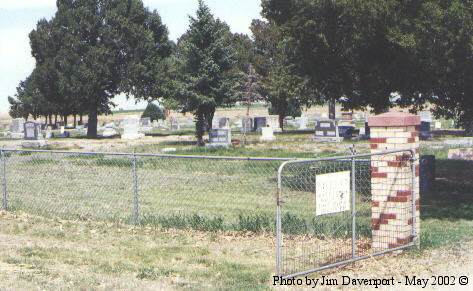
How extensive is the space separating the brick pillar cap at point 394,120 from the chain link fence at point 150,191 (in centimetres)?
169

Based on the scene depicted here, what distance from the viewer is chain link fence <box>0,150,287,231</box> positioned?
37.9 ft

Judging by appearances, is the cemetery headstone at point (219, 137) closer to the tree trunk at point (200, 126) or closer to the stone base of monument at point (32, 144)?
the tree trunk at point (200, 126)

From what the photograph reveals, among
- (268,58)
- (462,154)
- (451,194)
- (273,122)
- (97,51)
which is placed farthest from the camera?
(268,58)

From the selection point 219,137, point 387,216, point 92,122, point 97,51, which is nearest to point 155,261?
point 387,216

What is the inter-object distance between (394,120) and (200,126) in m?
29.8

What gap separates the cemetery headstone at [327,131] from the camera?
3912cm

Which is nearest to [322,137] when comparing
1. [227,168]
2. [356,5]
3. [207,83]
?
[207,83]

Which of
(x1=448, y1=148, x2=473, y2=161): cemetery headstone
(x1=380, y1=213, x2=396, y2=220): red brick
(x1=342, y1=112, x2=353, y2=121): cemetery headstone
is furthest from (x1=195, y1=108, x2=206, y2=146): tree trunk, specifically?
(x1=380, y1=213, x2=396, y2=220): red brick

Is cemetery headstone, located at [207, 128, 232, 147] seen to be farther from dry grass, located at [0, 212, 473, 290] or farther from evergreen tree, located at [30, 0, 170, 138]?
dry grass, located at [0, 212, 473, 290]

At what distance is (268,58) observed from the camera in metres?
63.0

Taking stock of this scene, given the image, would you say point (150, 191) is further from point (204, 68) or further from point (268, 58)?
point (268, 58)

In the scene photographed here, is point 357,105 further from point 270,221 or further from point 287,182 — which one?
point 270,221

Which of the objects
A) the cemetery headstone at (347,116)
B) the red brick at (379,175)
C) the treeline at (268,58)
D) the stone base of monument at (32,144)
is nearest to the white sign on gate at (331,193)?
the red brick at (379,175)

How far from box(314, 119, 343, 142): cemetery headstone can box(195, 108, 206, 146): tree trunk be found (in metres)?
7.43
